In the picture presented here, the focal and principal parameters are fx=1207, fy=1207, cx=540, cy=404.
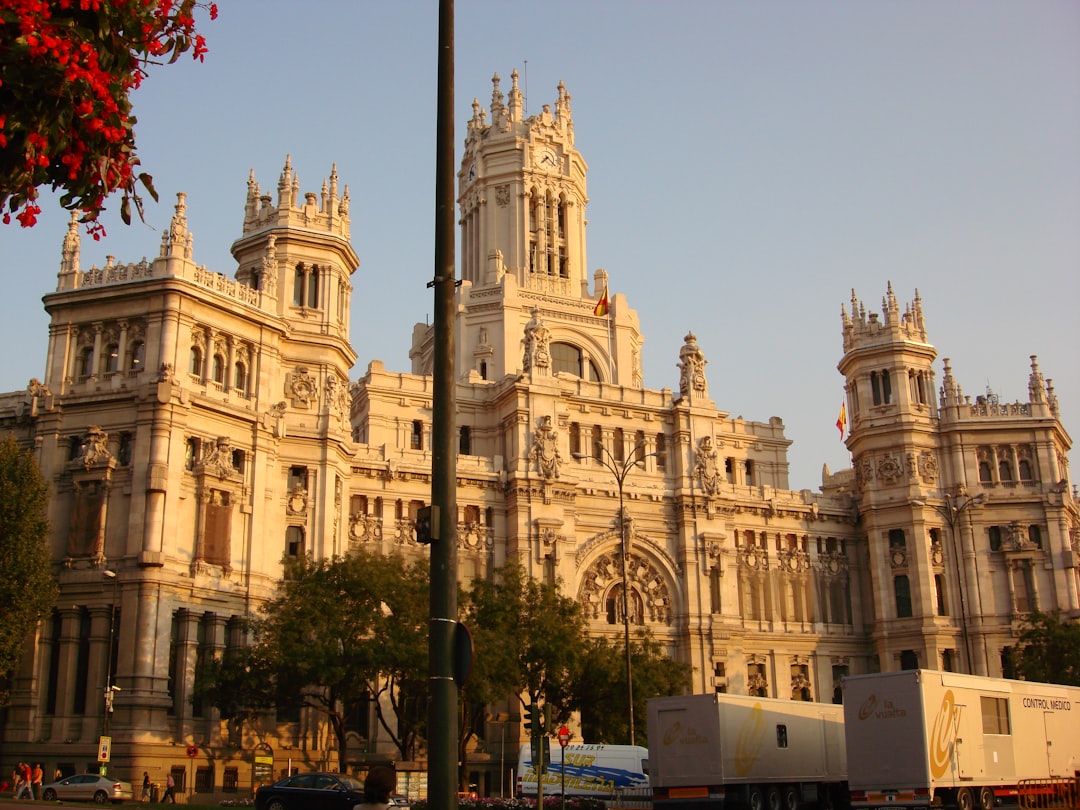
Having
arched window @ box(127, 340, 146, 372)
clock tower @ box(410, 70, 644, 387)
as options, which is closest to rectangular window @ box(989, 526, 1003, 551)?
clock tower @ box(410, 70, 644, 387)

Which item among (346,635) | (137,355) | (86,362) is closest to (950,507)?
(346,635)

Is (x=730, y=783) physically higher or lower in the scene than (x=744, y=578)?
lower

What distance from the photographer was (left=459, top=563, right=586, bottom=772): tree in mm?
56312

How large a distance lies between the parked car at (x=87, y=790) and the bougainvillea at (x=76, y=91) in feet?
131

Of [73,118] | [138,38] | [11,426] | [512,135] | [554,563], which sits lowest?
[73,118]

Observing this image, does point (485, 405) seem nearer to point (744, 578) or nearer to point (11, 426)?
point (744, 578)

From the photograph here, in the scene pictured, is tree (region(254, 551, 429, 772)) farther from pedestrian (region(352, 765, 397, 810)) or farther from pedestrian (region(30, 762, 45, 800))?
pedestrian (region(352, 765, 397, 810))

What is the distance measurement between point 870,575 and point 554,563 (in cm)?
2517

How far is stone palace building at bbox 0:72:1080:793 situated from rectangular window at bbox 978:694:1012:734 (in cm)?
2623

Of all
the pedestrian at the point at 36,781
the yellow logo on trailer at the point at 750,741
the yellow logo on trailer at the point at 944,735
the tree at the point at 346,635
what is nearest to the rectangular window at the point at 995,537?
the tree at the point at 346,635

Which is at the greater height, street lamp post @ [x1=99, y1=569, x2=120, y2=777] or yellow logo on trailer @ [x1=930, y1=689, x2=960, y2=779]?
street lamp post @ [x1=99, y1=569, x2=120, y2=777]

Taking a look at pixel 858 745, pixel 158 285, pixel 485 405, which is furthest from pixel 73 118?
pixel 485 405

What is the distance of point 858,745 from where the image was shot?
3669cm

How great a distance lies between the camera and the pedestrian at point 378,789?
12352 millimetres
